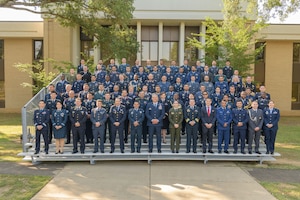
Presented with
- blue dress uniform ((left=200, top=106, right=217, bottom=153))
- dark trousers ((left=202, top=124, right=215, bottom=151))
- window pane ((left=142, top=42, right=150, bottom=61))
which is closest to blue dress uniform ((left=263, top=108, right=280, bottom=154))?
blue dress uniform ((left=200, top=106, right=217, bottom=153))

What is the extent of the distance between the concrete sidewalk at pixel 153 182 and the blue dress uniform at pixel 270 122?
1.48 meters

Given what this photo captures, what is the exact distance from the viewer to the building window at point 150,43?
25734 millimetres

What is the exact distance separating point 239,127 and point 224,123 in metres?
0.50

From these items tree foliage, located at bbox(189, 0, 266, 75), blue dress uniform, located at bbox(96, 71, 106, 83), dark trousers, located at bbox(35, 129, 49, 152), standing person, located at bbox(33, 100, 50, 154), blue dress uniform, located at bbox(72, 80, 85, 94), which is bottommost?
dark trousers, located at bbox(35, 129, 49, 152)

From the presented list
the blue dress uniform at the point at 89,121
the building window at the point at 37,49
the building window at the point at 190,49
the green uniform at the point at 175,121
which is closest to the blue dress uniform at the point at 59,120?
the blue dress uniform at the point at 89,121

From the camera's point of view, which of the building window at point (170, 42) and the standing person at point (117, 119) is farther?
the building window at point (170, 42)

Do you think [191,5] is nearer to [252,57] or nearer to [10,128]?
[252,57]

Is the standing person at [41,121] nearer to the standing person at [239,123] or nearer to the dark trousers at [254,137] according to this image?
the standing person at [239,123]

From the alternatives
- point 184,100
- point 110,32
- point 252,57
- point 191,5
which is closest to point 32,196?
point 184,100

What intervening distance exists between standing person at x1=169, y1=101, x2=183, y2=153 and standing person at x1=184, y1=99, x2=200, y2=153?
220mm

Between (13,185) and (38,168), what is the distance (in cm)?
171

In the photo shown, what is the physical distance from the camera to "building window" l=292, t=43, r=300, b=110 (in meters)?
28.2

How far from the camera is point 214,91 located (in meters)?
12.5

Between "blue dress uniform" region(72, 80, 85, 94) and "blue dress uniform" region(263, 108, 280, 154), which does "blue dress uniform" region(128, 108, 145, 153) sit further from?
"blue dress uniform" region(263, 108, 280, 154)
